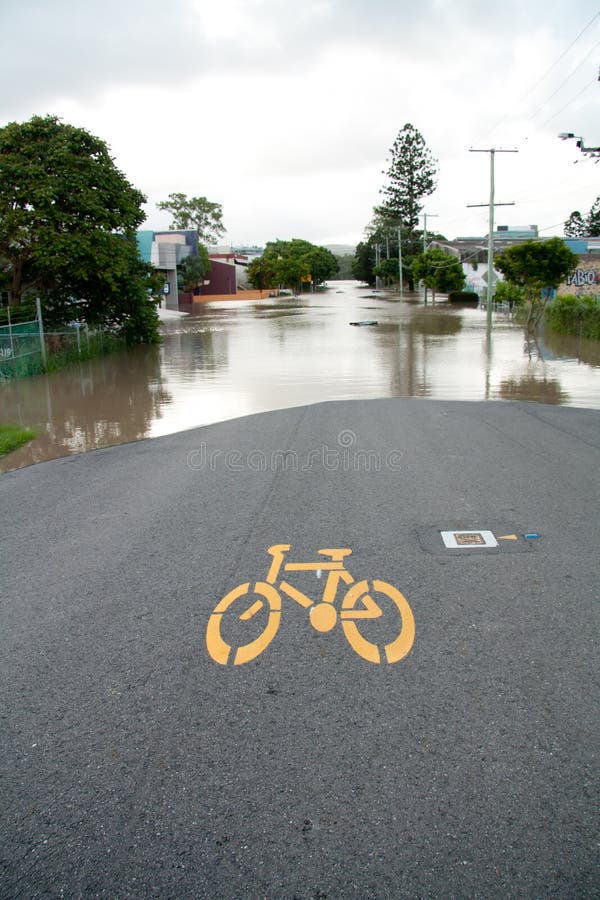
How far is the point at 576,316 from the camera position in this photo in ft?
100

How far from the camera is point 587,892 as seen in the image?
9.03ft

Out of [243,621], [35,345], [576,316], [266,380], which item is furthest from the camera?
[576,316]

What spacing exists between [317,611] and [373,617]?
0.40 metres

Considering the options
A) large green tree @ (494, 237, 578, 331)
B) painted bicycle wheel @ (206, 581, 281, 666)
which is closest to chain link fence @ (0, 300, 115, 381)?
painted bicycle wheel @ (206, 581, 281, 666)

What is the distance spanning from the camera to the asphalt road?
9.67 ft

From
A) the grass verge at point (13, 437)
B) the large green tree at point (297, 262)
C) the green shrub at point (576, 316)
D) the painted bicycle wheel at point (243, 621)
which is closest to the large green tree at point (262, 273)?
the large green tree at point (297, 262)

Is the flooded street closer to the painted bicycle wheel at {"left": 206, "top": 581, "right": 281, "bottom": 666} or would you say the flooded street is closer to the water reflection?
the water reflection

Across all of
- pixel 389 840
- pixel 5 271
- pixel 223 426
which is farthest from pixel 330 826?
pixel 5 271

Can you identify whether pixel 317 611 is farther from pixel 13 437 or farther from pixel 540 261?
pixel 540 261

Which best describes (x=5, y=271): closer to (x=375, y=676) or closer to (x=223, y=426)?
(x=223, y=426)

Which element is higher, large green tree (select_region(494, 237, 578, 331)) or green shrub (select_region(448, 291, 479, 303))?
large green tree (select_region(494, 237, 578, 331))

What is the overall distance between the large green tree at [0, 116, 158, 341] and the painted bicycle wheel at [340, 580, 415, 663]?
20.7 meters

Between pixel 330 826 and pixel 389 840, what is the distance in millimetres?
259

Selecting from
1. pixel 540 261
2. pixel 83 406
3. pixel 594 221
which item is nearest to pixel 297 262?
pixel 594 221
